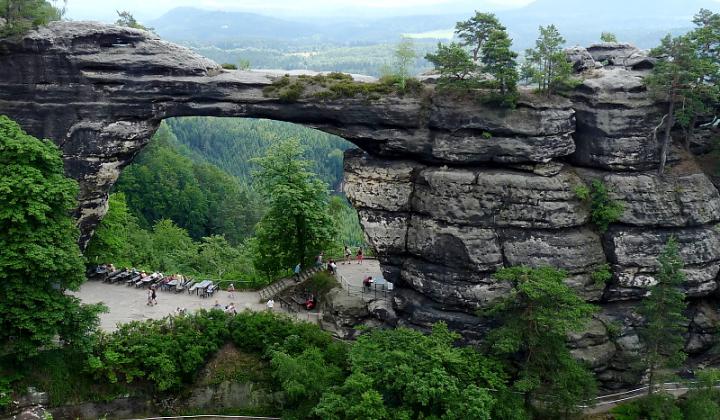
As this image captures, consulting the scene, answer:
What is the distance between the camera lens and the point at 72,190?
24.5 meters

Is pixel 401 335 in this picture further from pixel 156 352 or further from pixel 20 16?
pixel 20 16

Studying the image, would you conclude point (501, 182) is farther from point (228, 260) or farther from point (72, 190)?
point (228, 260)

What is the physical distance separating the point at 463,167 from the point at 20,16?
843 inches

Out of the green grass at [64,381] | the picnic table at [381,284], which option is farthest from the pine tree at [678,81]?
the green grass at [64,381]

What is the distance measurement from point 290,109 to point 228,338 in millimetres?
10832

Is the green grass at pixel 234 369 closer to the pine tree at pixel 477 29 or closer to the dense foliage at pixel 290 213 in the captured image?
the dense foliage at pixel 290 213

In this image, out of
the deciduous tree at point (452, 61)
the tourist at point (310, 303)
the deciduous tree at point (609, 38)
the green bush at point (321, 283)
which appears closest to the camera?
the deciduous tree at point (452, 61)

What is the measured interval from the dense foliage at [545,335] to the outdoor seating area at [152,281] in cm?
1497

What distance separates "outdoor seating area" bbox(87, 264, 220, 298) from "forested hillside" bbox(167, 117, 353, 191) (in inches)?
3379

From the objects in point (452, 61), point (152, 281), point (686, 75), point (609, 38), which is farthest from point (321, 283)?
point (609, 38)

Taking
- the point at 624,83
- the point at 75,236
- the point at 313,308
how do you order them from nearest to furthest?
the point at 75,236 → the point at 624,83 → the point at 313,308

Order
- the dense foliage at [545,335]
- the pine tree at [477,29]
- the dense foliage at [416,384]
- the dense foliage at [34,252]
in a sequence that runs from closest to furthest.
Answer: the dense foliage at [416,384], the dense foliage at [34,252], the dense foliage at [545,335], the pine tree at [477,29]

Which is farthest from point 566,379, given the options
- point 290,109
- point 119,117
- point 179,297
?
point 119,117

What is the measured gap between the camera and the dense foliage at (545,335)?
23.9 m
